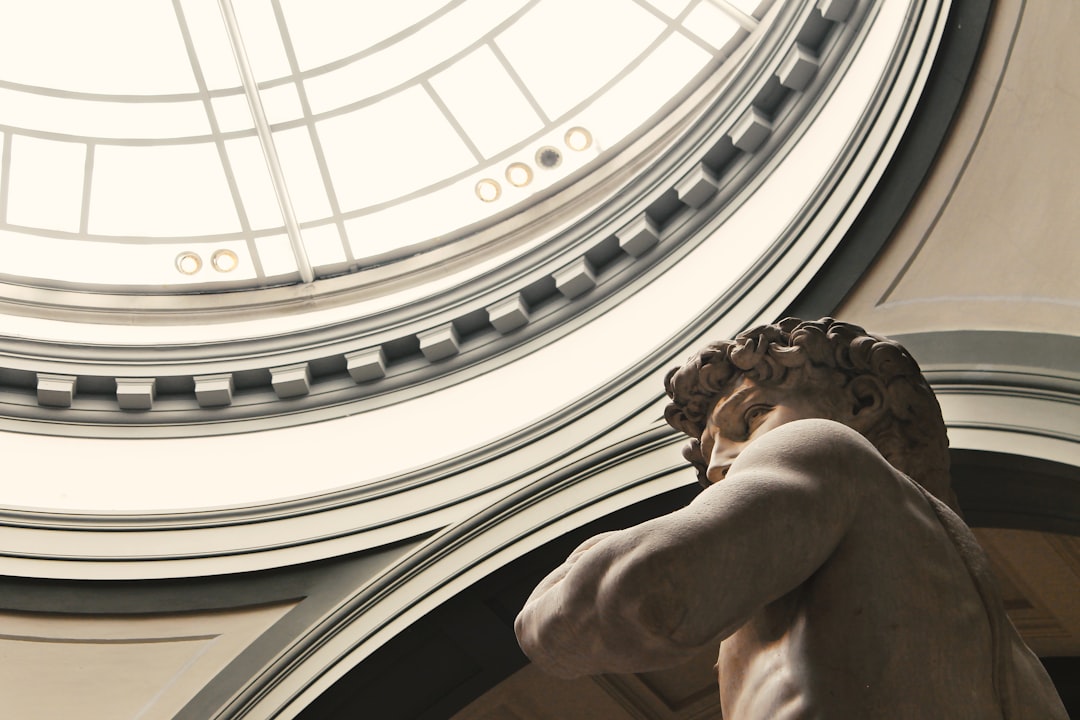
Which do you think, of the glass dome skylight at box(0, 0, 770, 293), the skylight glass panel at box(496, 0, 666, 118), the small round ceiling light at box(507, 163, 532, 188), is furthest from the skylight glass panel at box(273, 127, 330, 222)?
the skylight glass panel at box(496, 0, 666, 118)

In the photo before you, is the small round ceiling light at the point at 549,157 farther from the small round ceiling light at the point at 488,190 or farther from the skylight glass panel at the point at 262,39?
the skylight glass panel at the point at 262,39

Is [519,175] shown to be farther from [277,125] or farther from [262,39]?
[262,39]

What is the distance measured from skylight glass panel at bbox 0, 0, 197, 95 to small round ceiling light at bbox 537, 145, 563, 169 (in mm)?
3307

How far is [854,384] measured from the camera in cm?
298

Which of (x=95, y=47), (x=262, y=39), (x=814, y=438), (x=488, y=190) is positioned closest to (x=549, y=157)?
(x=488, y=190)

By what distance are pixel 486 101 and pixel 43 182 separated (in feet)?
13.8

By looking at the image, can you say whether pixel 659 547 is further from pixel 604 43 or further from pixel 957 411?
pixel 604 43

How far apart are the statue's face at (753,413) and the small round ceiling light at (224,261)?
889cm

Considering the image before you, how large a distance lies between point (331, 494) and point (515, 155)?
3991mm

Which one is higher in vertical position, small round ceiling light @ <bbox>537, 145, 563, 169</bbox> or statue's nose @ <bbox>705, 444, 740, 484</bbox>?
small round ceiling light @ <bbox>537, 145, 563, 169</bbox>

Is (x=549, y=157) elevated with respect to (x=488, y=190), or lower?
lower

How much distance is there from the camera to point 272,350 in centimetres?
986

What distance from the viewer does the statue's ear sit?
116 inches

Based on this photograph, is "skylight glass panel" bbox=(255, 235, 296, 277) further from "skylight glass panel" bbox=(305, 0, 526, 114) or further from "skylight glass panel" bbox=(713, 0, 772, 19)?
"skylight glass panel" bbox=(713, 0, 772, 19)
